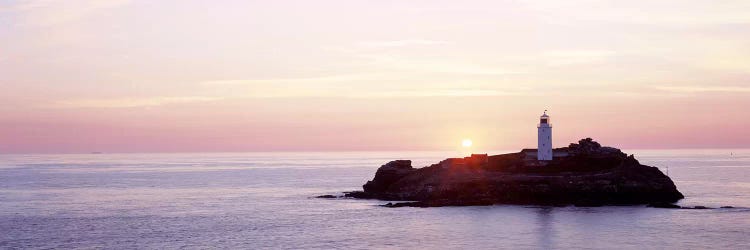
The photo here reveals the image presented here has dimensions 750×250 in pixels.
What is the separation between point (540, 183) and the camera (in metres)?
94.6

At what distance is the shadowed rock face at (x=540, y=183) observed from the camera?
9331cm

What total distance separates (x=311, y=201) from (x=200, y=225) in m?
30.4

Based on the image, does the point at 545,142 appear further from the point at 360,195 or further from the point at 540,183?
the point at 360,195

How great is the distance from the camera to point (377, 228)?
7250 cm

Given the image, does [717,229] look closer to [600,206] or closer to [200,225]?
[600,206]

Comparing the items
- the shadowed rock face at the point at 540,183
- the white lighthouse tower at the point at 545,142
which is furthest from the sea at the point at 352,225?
the white lighthouse tower at the point at 545,142

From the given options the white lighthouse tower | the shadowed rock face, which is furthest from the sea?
the white lighthouse tower

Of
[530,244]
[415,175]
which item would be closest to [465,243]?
[530,244]

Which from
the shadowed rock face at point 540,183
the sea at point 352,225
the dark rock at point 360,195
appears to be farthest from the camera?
the dark rock at point 360,195

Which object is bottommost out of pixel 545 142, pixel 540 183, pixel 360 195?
pixel 360 195

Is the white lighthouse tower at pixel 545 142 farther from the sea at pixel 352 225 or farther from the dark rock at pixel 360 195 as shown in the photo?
the dark rock at pixel 360 195

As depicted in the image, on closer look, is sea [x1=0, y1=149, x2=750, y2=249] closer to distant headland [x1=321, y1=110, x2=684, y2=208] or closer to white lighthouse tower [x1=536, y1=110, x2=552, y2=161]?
distant headland [x1=321, y1=110, x2=684, y2=208]

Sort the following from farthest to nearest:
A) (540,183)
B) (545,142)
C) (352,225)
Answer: (545,142) < (540,183) < (352,225)

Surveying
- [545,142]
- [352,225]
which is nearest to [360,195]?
[545,142]
